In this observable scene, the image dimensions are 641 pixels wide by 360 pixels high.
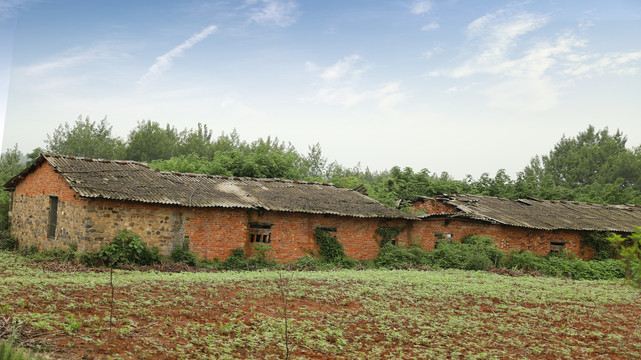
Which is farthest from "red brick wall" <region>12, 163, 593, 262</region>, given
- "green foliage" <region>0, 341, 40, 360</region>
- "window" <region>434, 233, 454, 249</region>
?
"green foliage" <region>0, 341, 40, 360</region>

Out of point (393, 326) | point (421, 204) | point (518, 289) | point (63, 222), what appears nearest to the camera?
point (393, 326)

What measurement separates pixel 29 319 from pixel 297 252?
1212 cm

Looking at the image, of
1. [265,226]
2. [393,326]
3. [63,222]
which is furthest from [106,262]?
[393,326]

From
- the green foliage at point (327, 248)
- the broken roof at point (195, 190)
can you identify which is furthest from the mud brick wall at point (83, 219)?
the green foliage at point (327, 248)

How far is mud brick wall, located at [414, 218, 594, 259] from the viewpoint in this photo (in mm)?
21641

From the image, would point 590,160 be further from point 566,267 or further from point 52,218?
point 52,218

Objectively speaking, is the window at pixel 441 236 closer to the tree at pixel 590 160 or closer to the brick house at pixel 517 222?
the brick house at pixel 517 222

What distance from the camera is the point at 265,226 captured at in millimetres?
18000

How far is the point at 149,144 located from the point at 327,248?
39.8 meters

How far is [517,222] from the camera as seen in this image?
21.8m

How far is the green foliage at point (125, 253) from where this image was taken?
14.0 m

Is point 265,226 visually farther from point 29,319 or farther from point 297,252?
point 29,319

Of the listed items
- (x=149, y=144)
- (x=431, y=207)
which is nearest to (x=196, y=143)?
(x=149, y=144)

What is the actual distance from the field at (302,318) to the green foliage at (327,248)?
5710 mm
